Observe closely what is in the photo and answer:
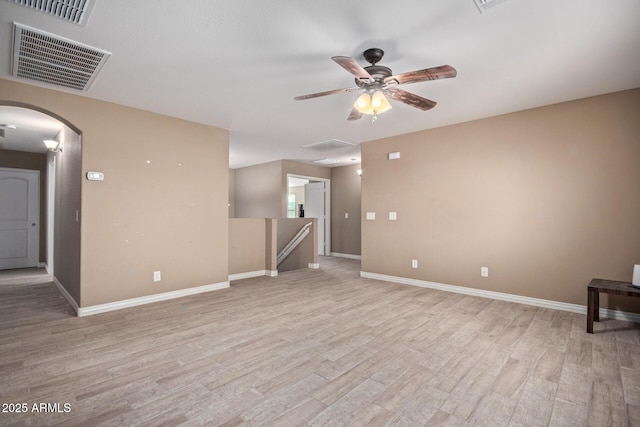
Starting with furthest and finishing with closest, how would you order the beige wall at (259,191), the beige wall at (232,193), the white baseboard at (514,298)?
the beige wall at (232,193), the beige wall at (259,191), the white baseboard at (514,298)

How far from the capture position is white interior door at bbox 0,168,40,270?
6391 millimetres

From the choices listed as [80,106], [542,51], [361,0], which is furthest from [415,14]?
[80,106]

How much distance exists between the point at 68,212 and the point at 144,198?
3.98ft

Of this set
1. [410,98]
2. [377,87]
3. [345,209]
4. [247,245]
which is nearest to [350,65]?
[377,87]

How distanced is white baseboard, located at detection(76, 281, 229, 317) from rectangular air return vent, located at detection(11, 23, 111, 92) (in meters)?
2.50

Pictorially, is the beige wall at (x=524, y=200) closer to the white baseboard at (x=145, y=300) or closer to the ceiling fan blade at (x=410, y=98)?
the ceiling fan blade at (x=410, y=98)

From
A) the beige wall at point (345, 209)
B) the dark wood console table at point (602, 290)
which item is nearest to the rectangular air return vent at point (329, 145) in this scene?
the beige wall at point (345, 209)

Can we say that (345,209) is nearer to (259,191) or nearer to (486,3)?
(259,191)

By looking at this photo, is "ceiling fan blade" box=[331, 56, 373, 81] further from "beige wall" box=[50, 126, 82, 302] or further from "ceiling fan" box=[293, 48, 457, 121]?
"beige wall" box=[50, 126, 82, 302]

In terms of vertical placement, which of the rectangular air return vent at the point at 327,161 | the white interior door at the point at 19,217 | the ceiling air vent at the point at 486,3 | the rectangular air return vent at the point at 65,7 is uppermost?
the ceiling air vent at the point at 486,3

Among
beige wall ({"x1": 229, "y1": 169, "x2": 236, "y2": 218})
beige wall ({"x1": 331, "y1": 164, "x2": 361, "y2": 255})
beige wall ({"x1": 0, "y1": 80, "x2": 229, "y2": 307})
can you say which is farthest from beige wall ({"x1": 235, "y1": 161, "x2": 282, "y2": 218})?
beige wall ({"x1": 0, "y1": 80, "x2": 229, "y2": 307})

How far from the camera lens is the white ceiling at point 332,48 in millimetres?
2080

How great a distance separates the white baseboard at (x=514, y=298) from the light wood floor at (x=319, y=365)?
17 centimetres

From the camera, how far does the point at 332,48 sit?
8.27ft
